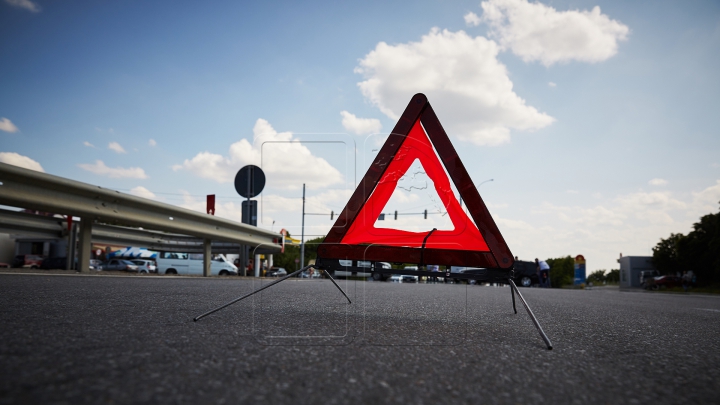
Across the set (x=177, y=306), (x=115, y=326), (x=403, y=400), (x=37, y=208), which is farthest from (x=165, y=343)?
(x=37, y=208)

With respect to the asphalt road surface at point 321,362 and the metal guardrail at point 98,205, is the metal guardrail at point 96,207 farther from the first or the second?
the asphalt road surface at point 321,362

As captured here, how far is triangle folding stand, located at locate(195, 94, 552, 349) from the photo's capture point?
146 inches

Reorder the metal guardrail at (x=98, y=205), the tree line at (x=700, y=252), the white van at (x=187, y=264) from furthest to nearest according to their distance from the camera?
the tree line at (x=700, y=252) → the white van at (x=187, y=264) → the metal guardrail at (x=98, y=205)

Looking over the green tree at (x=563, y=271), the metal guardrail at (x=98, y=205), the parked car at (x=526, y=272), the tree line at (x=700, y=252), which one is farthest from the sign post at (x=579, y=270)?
the green tree at (x=563, y=271)

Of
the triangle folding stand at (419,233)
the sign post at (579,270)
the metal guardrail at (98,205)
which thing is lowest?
the sign post at (579,270)

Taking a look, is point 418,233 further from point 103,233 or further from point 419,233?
point 103,233

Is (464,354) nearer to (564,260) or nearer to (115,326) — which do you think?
(115,326)

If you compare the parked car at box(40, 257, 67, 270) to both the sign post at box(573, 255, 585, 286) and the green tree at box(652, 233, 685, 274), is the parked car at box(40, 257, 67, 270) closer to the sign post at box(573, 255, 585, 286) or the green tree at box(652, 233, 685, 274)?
the sign post at box(573, 255, 585, 286)

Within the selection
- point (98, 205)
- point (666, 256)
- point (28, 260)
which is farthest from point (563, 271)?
point (98, 205)

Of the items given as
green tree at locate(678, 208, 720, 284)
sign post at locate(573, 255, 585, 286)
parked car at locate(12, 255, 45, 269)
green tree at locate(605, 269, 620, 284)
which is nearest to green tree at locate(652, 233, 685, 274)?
green tree at locate(678, 208, 720, 284)

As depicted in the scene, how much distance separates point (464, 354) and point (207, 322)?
5.96ft

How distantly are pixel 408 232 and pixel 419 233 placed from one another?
0.30ft

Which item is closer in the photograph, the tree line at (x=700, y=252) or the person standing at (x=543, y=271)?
the person standing at (x=543, y=271)

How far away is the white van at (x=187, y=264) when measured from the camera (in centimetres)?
3172
